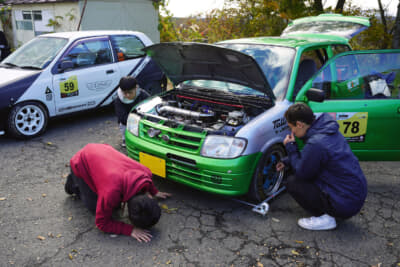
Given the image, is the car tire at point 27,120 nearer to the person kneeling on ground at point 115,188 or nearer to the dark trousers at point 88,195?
the dark trousers at point 88,195

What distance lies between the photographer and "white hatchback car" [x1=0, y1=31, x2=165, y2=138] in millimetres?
5406

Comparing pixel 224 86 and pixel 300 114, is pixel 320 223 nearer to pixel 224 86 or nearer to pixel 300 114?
pixel 300 114

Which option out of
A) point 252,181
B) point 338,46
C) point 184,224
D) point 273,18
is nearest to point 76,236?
point 184,224

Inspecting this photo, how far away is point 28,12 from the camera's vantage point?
40.5 feet

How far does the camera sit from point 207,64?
413 cm

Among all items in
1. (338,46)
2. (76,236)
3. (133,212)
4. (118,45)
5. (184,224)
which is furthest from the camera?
(118,45)

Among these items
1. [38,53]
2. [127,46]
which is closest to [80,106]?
[38,53]

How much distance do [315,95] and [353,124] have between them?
0.67 meters

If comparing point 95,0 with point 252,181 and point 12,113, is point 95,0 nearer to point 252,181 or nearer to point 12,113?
point 12,113

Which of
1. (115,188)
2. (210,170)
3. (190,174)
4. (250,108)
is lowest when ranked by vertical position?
(190,174)

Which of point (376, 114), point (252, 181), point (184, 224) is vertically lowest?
point (184, 224)

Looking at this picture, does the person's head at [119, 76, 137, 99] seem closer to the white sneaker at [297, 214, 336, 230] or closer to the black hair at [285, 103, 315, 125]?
the black hair at [285, 103, 315, 125]

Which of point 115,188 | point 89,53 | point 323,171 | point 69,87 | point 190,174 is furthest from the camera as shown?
point 89,53

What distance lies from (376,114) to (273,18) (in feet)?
23.6
